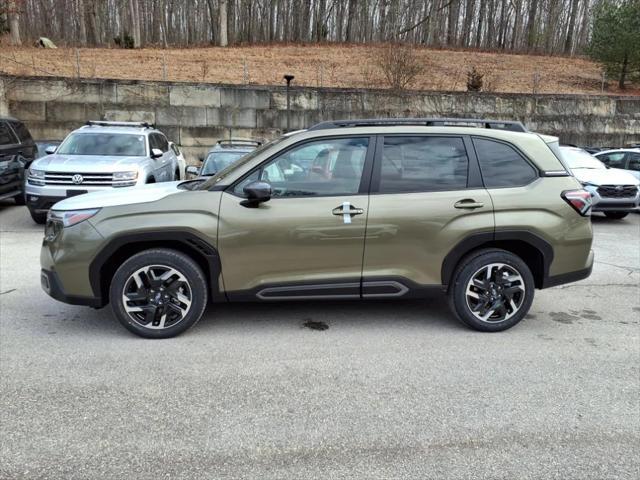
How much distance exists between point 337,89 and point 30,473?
1948cm

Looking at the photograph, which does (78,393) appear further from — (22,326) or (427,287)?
(427,287)

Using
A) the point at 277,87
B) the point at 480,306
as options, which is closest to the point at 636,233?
the point at 480,306

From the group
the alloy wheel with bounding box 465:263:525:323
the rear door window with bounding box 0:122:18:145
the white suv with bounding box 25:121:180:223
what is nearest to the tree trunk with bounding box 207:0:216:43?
the rear door window with bounding box 0:122:18:145

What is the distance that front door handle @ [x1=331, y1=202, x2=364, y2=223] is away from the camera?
4281 mm

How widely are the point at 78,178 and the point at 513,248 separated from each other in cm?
739

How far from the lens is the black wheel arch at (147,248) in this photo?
4.15 metres

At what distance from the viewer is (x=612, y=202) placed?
1109cm

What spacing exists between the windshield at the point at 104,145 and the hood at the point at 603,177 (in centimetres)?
936

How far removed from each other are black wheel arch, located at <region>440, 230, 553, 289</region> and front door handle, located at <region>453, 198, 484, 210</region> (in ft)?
0.81

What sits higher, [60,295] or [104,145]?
[104,145]

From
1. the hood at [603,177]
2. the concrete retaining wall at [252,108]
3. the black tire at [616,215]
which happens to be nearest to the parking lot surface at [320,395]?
the hood at [603,177]

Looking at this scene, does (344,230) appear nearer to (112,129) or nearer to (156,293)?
(156,293)

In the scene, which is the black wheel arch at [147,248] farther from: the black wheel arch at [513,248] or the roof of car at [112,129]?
the roof of car at [112,129]

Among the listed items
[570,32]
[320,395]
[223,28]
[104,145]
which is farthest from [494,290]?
[570,32]
